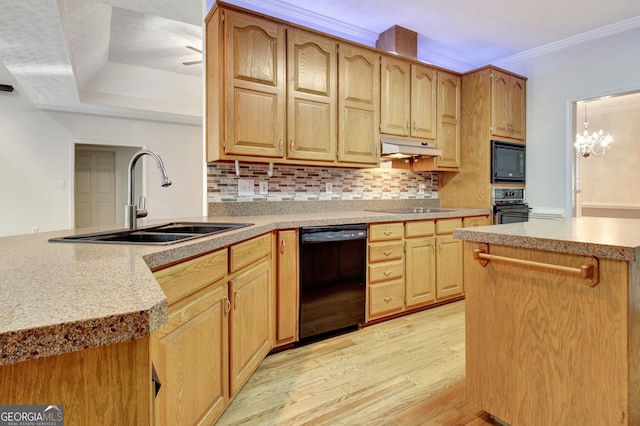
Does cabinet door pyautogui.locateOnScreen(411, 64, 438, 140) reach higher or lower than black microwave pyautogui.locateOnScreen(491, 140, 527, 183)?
higher

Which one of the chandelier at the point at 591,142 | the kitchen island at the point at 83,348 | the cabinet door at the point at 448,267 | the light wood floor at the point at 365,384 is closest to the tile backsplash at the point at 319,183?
the cabinet door at the point at 448,267

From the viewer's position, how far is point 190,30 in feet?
12.5

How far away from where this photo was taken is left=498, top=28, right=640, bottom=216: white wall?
3.26 metres

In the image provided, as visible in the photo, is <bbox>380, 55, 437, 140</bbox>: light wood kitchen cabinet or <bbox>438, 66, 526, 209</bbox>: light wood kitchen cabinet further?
<bbox>438, 66, 526, 209</bbox>: light wood kitchen cabinet

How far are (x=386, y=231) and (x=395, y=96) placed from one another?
51.9 inches

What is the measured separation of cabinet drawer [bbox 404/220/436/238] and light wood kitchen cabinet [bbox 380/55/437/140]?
2.85 feet

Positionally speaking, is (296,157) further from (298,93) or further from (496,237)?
(496,237)

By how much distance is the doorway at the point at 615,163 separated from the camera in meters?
5.66

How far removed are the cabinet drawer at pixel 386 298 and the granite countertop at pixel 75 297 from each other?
189cm

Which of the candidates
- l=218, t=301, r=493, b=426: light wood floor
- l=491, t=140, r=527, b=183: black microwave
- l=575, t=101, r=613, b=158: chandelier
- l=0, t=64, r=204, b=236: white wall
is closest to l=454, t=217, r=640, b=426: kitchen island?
l=218, t=301, r=493, b=426: light wood floor

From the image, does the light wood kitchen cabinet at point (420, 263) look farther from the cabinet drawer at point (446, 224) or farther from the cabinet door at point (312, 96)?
the cabinet door at point (312, 96)

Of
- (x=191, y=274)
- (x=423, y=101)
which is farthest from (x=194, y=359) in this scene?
Result: (x=423, y=101)

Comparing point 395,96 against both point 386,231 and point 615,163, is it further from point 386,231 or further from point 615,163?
point 615,163

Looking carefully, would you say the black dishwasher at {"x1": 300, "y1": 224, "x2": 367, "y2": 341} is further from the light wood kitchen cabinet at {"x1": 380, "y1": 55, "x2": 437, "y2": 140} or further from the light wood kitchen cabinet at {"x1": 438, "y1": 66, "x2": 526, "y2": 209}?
the light wood kitchen cabinet at {"x1": 438, "y1": 66, "x2": 526, "y2": 209}
